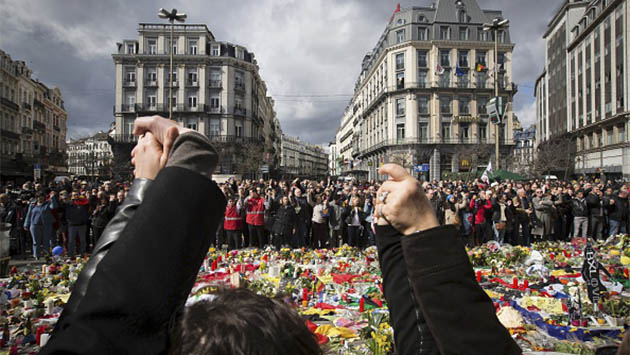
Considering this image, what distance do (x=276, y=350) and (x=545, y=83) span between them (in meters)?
83.6

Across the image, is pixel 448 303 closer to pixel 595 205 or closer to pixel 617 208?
pixel 595 205

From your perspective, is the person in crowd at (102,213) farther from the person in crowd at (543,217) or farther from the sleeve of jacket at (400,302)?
the person in crowd at (543,217)

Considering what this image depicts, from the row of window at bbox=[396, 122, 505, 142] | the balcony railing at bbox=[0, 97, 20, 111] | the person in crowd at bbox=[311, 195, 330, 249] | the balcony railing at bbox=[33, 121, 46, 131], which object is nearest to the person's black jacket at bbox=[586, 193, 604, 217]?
the person in crowd at bbox=[311, 195, 330, 249]

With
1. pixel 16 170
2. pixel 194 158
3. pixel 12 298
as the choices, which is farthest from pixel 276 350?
pixel 16 170

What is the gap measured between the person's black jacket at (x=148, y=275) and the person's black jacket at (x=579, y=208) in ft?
50.4

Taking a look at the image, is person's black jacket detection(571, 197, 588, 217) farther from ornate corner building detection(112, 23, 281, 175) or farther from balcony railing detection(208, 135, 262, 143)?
balcony railing detection(208, 135, 262, 143)

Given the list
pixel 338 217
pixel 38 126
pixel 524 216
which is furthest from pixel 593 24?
pixel 38 126

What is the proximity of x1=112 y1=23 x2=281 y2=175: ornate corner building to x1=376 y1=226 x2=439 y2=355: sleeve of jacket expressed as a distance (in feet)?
153

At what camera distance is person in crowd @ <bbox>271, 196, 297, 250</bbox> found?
11.6 m

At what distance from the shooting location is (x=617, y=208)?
40.3 feet

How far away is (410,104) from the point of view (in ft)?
173

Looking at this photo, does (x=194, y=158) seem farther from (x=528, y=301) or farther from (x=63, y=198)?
(x=63, y=198)

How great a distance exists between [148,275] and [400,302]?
0.88m

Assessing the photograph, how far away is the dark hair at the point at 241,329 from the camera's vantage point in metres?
0.85
